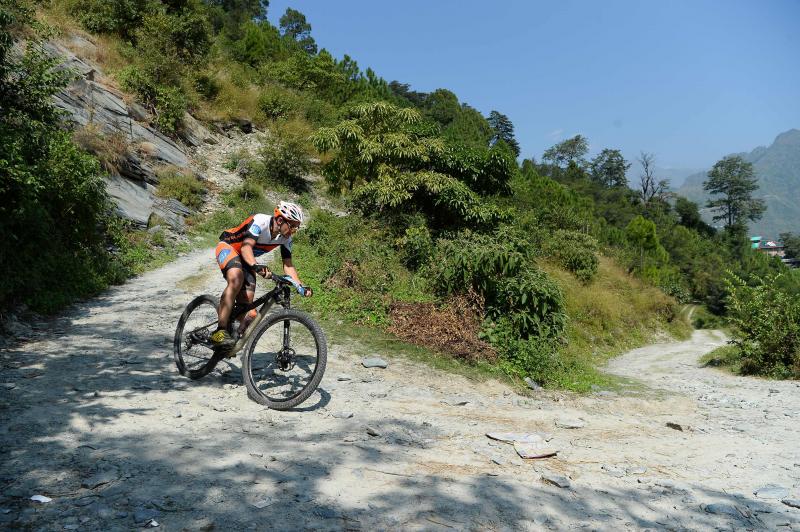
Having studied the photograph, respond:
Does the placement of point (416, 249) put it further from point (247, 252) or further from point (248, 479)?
point (248, 479)

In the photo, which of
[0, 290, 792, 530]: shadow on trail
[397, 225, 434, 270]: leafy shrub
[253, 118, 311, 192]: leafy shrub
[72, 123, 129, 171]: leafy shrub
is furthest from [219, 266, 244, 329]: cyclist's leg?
[253, 118, 311, 192]: leafy shrub

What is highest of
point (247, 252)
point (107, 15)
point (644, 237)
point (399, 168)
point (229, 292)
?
point (107, 15)

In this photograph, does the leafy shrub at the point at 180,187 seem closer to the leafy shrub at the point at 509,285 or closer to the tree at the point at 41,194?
the tree at the point at 41,194

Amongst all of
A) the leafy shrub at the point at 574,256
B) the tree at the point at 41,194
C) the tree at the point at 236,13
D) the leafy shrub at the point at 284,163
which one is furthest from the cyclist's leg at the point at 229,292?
the tree at the point at 236,13

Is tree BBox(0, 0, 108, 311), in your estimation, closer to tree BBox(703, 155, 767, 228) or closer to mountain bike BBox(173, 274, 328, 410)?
mountain bike BBox(173, 274, 328, 410)

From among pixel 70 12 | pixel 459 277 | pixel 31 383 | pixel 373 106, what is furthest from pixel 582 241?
pixel 70 12

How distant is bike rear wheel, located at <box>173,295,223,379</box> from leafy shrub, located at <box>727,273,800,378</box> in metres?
10.1

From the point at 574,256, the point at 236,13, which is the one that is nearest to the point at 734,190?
the point at 574,256

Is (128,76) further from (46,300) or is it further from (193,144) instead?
(46,300)

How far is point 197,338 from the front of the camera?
18.2ft

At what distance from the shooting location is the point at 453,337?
27.0 ft

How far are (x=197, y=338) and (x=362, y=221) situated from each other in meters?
8.67

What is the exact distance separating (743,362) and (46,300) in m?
13.0

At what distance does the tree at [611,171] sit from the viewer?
9094 centimetres
